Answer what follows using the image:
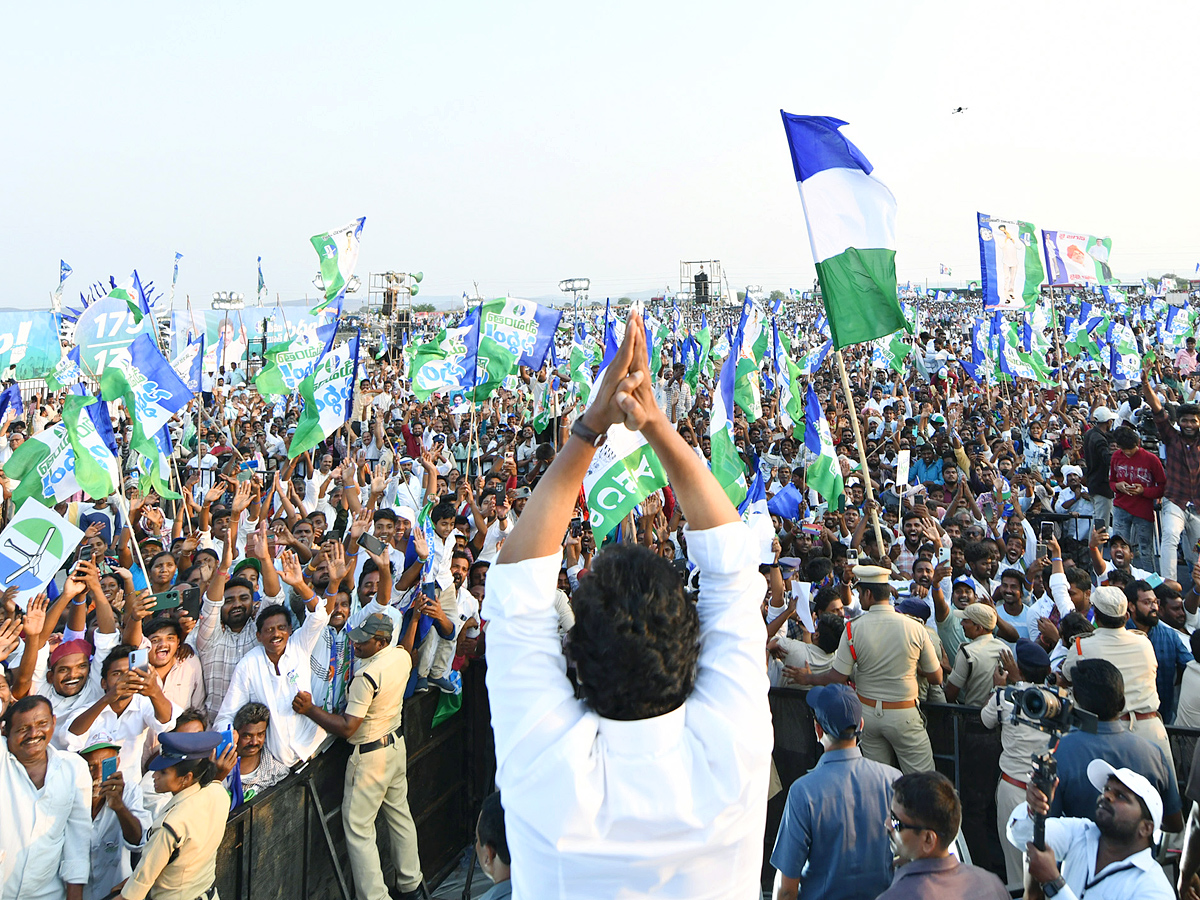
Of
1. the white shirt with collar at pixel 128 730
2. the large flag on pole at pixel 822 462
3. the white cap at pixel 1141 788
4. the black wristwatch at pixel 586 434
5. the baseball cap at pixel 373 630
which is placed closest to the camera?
the black wristwatch at pixel 586 434

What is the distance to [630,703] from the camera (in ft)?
4.72

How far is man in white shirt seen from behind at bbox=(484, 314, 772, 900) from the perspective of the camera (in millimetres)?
1378

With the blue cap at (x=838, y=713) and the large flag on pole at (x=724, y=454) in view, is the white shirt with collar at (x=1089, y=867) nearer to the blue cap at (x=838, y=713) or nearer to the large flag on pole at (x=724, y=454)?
the blue cap at (x=838, y=713)

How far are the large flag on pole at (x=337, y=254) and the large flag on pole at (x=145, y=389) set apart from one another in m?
3.83

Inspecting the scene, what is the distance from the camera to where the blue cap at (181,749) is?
368cm

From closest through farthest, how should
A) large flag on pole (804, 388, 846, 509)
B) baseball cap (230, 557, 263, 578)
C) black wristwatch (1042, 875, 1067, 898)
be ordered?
black wristwatch (1042, 875, 1067, 898) < baseball cap (230, 557, 263, 578) < large flag on pole (804, 388, 846, 509)

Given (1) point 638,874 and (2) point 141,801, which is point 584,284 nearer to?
(2) point 141,801

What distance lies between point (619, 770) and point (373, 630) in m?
3.74

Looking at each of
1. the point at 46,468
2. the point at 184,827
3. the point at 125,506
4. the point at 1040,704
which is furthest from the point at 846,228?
the point at 46,468

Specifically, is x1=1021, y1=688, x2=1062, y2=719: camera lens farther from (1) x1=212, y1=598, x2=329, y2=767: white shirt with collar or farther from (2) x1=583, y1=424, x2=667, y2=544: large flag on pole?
(1) x1=212, y1=598, x2=329, y2=767: white shirt with collar

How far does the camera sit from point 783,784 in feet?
18.2

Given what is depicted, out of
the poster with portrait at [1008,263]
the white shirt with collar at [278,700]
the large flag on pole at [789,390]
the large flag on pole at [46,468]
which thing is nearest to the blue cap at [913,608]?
the white shirt with collar at [278,700]

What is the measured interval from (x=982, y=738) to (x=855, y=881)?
2.22m

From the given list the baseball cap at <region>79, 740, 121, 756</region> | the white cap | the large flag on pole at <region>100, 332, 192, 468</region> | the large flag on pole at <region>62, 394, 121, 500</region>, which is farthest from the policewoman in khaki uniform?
the large flag on pole at <region>100, 332, 192, 468</region>
